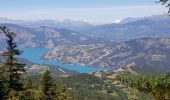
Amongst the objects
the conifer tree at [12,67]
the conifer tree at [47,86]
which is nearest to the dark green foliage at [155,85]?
the conifer tree at [12,67]

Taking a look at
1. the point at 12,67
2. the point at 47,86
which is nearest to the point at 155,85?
the point at 12,67

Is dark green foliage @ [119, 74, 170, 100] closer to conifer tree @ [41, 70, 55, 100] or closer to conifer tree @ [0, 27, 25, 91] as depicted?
conifer tree @ [0, 27, 25, 91]

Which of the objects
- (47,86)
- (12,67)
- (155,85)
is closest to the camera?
(155,85)

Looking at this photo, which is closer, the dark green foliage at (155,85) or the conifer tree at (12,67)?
the dark green foliage at (155,85)

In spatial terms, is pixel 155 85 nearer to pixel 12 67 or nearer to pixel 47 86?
pixel 12 67

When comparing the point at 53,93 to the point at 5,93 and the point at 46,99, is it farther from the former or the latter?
the point at 5,93

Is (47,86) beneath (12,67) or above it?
beneath

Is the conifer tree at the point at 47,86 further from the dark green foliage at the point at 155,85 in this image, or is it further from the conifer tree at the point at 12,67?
the dark green foliage at the point at 155,85

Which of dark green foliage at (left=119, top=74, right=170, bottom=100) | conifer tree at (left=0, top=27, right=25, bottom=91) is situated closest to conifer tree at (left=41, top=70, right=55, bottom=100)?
conifer tree at (left=0, top=27, right=25, bottom=91)

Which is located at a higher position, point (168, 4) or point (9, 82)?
point (168, 4)

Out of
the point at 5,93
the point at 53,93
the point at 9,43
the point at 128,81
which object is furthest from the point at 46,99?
the point at 128,81

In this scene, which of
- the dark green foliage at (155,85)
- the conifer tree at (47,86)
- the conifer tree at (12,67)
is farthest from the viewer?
the conifer tree at (47,86)
